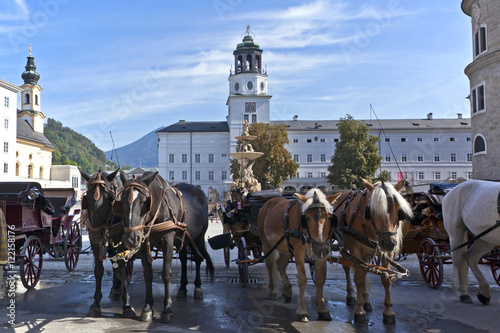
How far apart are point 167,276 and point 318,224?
232cm

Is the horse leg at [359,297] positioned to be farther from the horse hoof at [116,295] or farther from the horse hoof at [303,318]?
the horse hoof at [116,295]

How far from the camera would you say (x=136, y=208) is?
5961 millimetres

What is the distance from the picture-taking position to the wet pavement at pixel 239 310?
231 inches

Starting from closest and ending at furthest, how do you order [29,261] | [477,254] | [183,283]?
[477,254]
[183,283]
[29,261]

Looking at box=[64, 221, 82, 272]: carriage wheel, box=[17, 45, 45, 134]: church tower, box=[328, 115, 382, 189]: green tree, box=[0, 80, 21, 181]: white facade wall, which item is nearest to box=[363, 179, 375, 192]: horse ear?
box=[64, 221, 82, 272]: carriage wheel

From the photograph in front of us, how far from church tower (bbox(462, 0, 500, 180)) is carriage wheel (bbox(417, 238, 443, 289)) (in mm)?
18807

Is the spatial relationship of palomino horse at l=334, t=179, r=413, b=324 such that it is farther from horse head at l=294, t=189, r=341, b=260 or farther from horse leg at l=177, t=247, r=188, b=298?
horse leg at l=177, t=247, r=188, b=298

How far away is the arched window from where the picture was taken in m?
26.0

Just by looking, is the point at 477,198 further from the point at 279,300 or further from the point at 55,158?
the point at 55,158

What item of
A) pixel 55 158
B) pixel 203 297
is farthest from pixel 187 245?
pixel 55 158

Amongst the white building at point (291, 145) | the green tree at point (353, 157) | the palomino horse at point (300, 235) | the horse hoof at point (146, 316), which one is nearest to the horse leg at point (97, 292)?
the horse hoof at point (146, 316)

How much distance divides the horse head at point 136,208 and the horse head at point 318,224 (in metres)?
2.11

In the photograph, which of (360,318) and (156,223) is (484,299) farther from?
(156,223)

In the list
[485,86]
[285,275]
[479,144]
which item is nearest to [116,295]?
[285,275]
